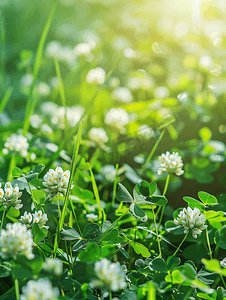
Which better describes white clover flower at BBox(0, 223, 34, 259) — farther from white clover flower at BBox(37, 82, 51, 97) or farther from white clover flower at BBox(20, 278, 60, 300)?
white clover flower at BBox(37, 82, 51, 97)


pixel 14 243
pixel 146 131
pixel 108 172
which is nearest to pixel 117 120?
pixel 146 131

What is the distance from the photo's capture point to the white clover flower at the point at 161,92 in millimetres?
1707

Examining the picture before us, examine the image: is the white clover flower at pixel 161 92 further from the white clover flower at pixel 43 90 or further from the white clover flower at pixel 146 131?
the white clover flower at pixel 43 90

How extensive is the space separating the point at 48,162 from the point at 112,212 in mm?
302

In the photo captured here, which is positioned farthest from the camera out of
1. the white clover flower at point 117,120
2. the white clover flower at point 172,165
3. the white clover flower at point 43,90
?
the white clover flower at point 43,90

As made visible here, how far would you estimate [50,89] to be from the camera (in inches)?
82.4

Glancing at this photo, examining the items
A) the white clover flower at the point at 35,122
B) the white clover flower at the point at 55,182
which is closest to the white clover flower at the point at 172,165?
the white clover flower at the point at 55,182

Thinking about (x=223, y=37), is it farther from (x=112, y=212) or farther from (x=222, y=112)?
(x=112, y=212)

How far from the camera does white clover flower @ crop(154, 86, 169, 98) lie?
1707 millimetres

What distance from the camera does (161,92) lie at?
173 cm

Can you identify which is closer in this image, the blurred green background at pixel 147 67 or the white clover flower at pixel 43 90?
the blurred green background at pixel 147 67

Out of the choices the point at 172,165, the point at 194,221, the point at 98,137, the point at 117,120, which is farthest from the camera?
the point at 117,120

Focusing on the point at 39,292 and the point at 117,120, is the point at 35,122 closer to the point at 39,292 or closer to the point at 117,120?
the point at 117,120

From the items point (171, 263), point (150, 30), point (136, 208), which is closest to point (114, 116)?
point (136, 208)
